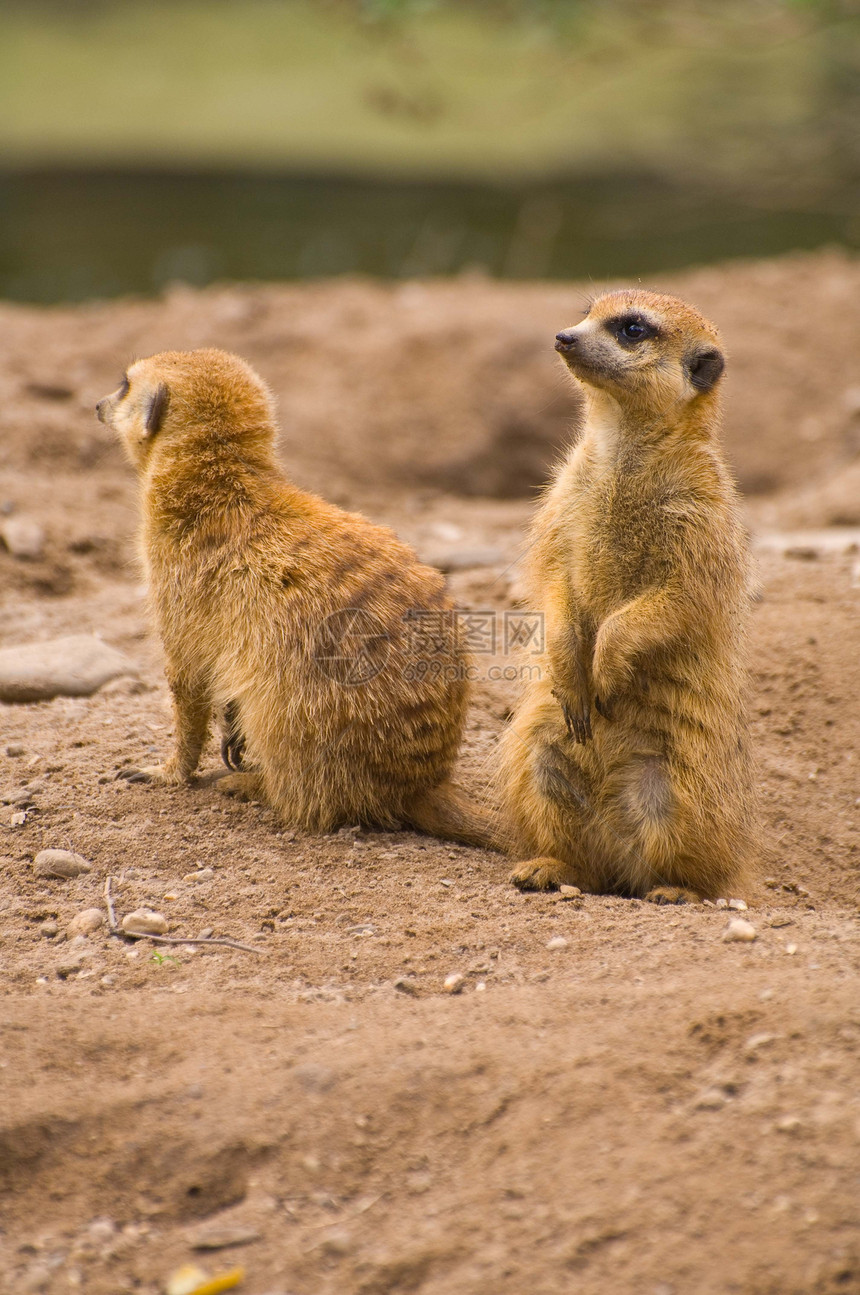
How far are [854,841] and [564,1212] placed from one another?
2291mm

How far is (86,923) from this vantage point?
2.78 metres

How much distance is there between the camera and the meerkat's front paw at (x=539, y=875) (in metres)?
3.18

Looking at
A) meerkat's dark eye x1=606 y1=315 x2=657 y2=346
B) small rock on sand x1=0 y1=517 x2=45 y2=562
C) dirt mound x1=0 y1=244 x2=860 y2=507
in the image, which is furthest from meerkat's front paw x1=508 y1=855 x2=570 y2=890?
dirt mound x1=0 y1=244 x2=860 y2=507

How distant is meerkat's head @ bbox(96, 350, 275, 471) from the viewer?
11.5ft

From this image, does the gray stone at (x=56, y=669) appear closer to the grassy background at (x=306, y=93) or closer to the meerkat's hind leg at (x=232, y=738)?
the meerkat's hind leg at (x=232, y=738)

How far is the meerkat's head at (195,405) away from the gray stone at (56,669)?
2.59 ft

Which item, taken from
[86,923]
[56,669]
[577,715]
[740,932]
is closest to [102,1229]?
[86,923]

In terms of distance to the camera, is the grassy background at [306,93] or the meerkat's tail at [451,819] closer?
the meerkat's tail at [451,819]

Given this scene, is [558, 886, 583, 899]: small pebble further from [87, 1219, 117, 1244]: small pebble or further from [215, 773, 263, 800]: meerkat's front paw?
[87, 1219, 117, 1244]: small pebble

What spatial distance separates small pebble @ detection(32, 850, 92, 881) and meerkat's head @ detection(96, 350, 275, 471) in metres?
1.20

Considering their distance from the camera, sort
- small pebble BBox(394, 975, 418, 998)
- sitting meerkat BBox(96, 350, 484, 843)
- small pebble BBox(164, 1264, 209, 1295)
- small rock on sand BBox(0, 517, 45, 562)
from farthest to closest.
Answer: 1. small rock on sand BBox(0, 517, 45, 562)
2. sitting meerkat BBox(96, 350, 484, 843)
3. small pebble BBox(394, 975, 418, 998)
4. small pebble BBox(164, 1264, 209, 1295)

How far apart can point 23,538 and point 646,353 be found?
294cm

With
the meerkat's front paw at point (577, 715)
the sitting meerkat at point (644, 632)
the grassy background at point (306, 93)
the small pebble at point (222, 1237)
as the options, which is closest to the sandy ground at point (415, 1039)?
the small pebble at point (222, 1237)

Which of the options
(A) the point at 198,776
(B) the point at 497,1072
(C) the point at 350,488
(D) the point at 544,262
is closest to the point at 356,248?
(D) the point at 544,262
